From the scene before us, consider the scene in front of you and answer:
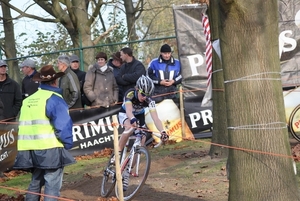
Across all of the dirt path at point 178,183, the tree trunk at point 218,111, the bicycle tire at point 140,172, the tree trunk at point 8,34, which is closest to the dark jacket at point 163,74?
the dirt path at point 178,183

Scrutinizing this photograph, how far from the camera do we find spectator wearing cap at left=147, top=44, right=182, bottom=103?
14.7 metres

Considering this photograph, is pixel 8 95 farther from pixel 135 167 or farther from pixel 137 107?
pixel 135 167

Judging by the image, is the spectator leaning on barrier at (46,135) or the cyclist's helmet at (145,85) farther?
the cyclist's helmet at (145,85)

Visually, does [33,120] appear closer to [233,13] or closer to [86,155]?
[233,13]

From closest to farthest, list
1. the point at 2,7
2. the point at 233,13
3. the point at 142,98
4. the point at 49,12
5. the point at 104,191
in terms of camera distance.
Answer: the point at 233,13
the point at 142,98
the point at 104,191
the point at 49,12
the point at 2,7

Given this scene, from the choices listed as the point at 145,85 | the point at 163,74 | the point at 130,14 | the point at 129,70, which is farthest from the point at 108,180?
the point at 130,14

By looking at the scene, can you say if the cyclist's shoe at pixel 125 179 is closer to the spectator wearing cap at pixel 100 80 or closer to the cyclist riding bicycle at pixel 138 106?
the cyclist riding bicycle at pixel 138 106

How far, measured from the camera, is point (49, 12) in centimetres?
2316

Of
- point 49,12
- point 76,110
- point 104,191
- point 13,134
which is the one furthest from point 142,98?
point 49,12

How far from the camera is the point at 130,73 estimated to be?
14406 mm

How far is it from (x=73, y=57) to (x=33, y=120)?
7484 mm

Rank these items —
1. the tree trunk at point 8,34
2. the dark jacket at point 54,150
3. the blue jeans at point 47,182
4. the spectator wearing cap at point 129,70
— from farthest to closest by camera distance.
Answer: the tree trunk at point 8,34 < the spectator wearing cap at point 129,70 < the blue jeans at point 47,182 < the dark jacket at point 54,150

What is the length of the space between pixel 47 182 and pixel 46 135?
58 centimetres

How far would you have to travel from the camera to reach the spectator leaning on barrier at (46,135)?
7746 mm
